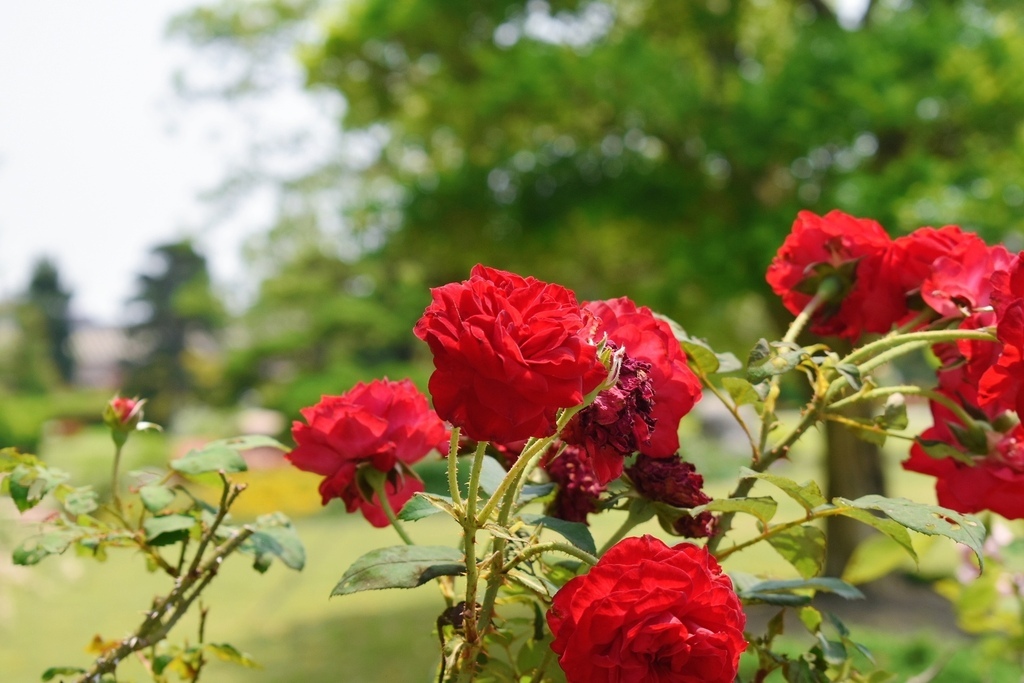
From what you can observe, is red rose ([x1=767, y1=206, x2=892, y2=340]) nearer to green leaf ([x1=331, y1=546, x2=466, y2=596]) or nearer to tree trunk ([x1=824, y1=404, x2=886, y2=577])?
green leaf ([x1=331, y1=546, x2=466, y2=596])

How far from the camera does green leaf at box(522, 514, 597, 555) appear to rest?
407 mm

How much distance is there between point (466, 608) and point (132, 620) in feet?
15.5

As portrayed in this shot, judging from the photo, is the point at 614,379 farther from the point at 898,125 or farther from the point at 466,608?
the point at 898,125

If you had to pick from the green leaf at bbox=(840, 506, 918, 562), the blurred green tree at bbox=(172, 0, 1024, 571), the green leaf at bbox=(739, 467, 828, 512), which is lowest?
the green leaf at bbox=(840, 506, 918, 562)

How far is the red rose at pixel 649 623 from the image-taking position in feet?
1.13

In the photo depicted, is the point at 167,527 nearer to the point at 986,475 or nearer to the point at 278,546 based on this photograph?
the point at 278,546

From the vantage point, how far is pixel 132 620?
4.54 m

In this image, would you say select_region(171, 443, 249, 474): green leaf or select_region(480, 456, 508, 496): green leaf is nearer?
select_region(480, 456, 508, 496): green leaf

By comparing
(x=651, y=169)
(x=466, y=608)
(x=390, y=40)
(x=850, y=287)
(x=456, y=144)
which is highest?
(x=390, y=40)

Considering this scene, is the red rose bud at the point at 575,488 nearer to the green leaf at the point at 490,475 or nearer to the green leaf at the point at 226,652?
the green leaf at the point at 490,475

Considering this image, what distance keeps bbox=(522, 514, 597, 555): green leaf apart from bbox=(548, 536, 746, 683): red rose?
0.05 metres

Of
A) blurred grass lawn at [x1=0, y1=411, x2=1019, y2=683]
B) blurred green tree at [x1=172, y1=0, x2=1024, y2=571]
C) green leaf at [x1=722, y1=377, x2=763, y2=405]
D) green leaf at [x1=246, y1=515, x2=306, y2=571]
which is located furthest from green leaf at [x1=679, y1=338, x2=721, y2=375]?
blurred green tree at [x1=172, y1=0, x2=1024, y2=571]

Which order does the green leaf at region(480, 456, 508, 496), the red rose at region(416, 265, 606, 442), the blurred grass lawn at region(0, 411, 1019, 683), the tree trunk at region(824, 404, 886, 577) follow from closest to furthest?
1. the red rose at region(416, 265, 606, 442)
2. the green leaf at region(480, 456, 508, 496)
3. the blurred grass lawn at region(0, 411, 1019, 683)
4. the tree trunk at region(824, 404, 886, 577)

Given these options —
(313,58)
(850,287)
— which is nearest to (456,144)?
(313,58)
